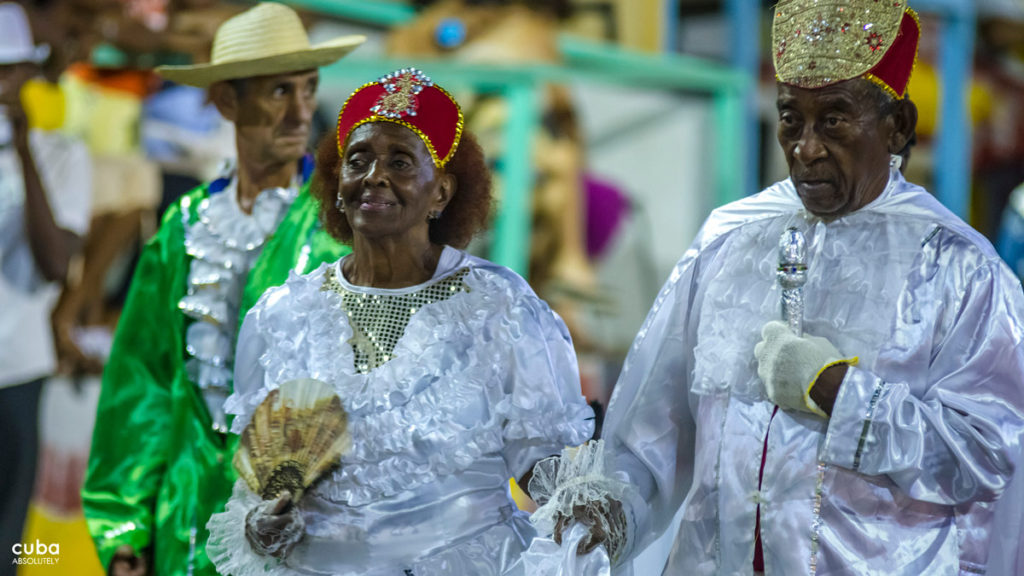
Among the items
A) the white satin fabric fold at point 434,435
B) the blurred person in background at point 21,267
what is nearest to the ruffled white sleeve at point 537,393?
the white satin fabric fold at point 434,435

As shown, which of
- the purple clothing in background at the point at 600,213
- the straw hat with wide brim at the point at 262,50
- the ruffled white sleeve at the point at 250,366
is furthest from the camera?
the purple clothing in background at the point at 600,213

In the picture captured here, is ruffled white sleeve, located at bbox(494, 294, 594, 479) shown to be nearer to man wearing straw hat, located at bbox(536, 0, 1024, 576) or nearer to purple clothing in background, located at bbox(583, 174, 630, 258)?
man wearing straw hat, located at bbox(536, 0, 1024, 576)

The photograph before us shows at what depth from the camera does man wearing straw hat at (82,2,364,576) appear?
406 centimetres

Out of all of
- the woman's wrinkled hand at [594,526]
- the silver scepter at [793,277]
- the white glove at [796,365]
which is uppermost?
the silver scepter at [793,277]

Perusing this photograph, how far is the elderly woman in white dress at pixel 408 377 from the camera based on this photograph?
10.0ft

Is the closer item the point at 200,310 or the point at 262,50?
the point at 200,310

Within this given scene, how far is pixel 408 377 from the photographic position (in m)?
3.09

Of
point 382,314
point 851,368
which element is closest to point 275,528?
point 382,314

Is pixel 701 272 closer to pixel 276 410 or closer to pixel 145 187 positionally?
pixel 276 410

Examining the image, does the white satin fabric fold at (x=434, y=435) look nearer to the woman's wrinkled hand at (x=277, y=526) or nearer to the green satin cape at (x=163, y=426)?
the woman's wrinkled hand at (x=277, y=526)

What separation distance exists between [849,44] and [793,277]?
20.4 inches

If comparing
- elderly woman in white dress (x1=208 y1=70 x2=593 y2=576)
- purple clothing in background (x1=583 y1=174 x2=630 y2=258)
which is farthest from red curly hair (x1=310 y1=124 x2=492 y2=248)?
purple clothing in background (x1=583 y1=174 x2=630 y2=258)

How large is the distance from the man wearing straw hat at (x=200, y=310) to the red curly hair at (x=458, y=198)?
54 cm

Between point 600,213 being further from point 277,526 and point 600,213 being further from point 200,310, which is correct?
point 277,526
